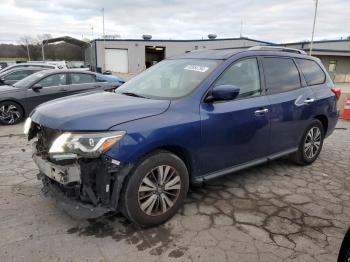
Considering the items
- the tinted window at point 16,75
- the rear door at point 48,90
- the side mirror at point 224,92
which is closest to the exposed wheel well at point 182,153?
the side mirror at point 224,92

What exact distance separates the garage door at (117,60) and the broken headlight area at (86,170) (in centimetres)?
3498

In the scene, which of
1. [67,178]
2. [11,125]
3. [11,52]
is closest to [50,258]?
[67,178]

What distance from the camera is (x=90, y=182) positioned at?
2920 millimetres

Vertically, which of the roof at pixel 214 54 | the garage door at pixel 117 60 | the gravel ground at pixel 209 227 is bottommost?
the gravel ground at pixel 209 227

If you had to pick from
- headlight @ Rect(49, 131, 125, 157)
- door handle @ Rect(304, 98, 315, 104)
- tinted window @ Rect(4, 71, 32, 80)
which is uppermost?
tinted window @ Rect(4, 71, 32, 80)

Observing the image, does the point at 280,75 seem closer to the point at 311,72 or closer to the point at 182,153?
the point at 311,72

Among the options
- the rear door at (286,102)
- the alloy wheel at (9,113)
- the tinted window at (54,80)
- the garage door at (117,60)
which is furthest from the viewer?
the garage door at (117,60)

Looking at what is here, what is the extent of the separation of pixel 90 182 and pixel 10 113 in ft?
21.2

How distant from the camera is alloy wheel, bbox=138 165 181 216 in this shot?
10.2ft

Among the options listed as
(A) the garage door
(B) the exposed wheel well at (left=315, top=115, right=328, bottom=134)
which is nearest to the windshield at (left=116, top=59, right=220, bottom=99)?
(B) the exposed wheel well at (left=315, top=115, right=328, bottom=134)

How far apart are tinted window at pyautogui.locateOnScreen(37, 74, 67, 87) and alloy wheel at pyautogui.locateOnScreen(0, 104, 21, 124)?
3.13 ft

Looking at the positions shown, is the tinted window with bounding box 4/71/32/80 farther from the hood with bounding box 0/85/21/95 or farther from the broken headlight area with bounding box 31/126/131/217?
the broken headlight area with bounding box 31/126/131/217

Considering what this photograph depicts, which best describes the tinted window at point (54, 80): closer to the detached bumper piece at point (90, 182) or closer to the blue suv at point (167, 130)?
the blue suv at point (167, 130)

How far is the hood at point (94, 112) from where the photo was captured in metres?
2.86
